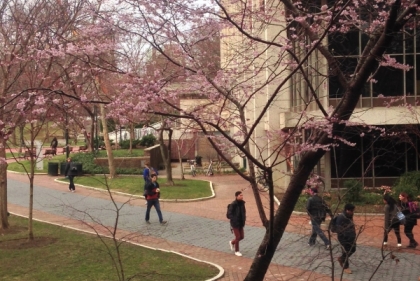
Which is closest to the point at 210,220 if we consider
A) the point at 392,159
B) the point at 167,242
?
the point at 167,242

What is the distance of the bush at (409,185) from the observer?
1889 cm

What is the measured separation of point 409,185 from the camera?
1988 cm

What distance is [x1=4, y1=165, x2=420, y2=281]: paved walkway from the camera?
33.1 ft

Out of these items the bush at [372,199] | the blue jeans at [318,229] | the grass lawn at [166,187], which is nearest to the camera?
the blue jeans at [318,229]

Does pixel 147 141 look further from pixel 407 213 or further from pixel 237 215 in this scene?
pixel 407 213

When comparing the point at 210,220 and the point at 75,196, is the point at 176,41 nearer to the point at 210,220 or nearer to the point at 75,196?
the point at 210,220

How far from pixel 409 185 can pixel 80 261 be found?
45.4 ft

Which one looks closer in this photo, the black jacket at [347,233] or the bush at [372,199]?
the black jacket at [347,233]

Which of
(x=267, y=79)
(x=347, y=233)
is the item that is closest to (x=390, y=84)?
(x=347, y=233)

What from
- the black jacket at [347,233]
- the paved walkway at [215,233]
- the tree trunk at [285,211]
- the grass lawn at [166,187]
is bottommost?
the paved walkway at [215,233]

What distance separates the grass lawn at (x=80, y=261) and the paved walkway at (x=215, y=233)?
22.1 inches

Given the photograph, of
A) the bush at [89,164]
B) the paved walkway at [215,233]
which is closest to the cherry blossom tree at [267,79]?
the paved walkway at [215,233]

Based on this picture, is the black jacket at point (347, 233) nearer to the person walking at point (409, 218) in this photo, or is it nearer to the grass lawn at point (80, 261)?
the grass lawn at point (80, 261)

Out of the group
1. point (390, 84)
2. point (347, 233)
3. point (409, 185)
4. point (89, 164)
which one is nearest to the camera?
point (347, 233)
